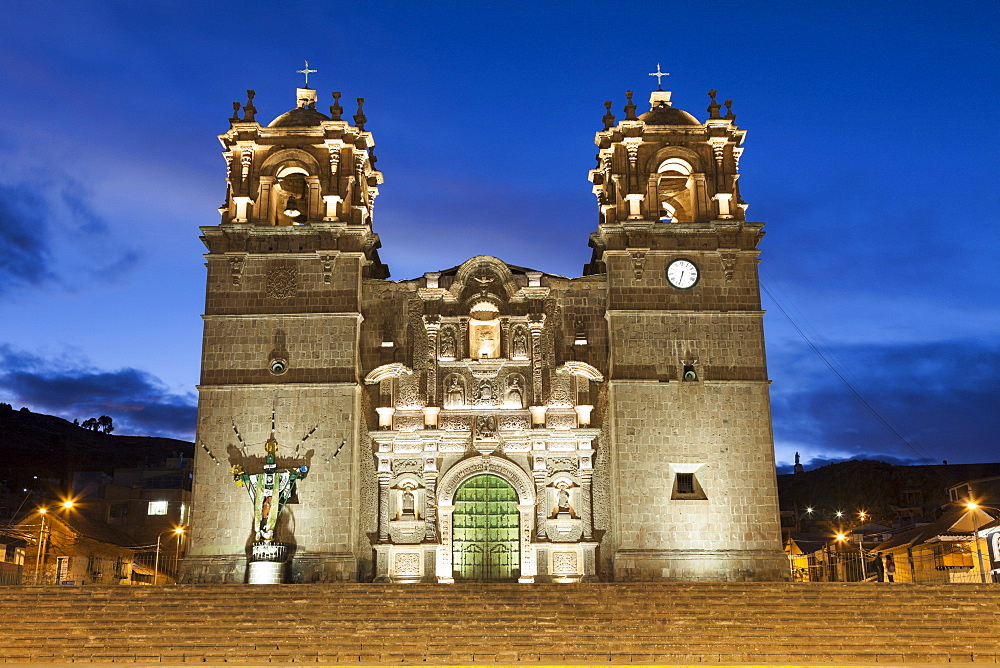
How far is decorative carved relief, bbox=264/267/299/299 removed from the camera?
96.6 ft

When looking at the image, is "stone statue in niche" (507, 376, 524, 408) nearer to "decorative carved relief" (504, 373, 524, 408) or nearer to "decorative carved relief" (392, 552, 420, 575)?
"decorative carved relief" (504, 373, 524, 408)

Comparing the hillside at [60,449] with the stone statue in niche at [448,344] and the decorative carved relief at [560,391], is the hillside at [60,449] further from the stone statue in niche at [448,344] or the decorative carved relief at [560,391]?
the decorative carved relief at [560,391]

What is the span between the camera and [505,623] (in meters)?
20.9

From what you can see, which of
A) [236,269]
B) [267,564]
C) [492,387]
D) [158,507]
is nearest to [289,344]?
[236,269]

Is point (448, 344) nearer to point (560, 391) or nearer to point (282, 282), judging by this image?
point (560, 391)

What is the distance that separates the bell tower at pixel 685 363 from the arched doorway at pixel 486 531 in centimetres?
277

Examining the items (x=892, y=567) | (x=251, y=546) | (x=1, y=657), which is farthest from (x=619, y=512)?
(x=892, y=567)

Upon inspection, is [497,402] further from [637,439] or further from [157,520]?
[157,520]

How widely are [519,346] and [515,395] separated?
4.92ft

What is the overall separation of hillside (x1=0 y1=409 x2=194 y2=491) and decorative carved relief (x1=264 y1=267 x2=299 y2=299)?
51.4 m

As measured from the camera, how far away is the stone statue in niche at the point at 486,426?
29000 millimetres

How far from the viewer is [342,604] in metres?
22.0

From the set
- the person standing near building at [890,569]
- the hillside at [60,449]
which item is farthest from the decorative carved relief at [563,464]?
the hillside at [60,449]

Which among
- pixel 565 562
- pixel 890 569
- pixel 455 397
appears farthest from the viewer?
pixel 890 569
